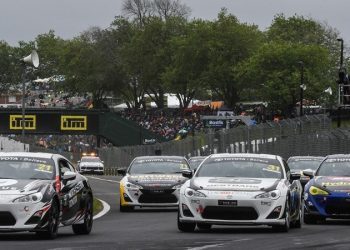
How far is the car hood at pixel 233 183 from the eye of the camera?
1770 centimetres

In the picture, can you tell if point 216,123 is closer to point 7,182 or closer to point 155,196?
point 155,196

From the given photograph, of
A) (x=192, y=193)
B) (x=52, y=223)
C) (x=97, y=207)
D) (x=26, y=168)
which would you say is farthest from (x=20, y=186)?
(x=97, y=207)

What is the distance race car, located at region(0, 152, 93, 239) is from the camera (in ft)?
51.5

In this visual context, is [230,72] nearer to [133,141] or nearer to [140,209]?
[133,141]

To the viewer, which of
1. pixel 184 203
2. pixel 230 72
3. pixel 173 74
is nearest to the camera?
pixel 184 203

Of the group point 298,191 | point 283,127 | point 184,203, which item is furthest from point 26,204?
point 283,127

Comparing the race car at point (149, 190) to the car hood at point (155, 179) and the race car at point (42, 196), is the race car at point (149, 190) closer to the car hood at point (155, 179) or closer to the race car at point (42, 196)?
the car hood at point (155, 179)

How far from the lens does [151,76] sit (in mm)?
124062

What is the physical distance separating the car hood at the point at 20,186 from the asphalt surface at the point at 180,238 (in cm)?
66

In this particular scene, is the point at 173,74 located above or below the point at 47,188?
above

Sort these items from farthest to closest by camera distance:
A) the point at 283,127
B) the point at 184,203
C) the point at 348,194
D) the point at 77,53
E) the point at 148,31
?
the point at 77,53 → the point at 148,31 → the point at 283,127 → the point at 348,194 → the point at 184,203

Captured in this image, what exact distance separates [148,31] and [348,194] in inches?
4099

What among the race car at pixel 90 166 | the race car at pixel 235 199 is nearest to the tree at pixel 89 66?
the race car at pixel 90 166

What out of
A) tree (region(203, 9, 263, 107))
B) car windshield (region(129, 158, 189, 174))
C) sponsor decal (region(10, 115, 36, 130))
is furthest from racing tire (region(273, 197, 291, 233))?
tree (region(203, 9, 263, 107))
